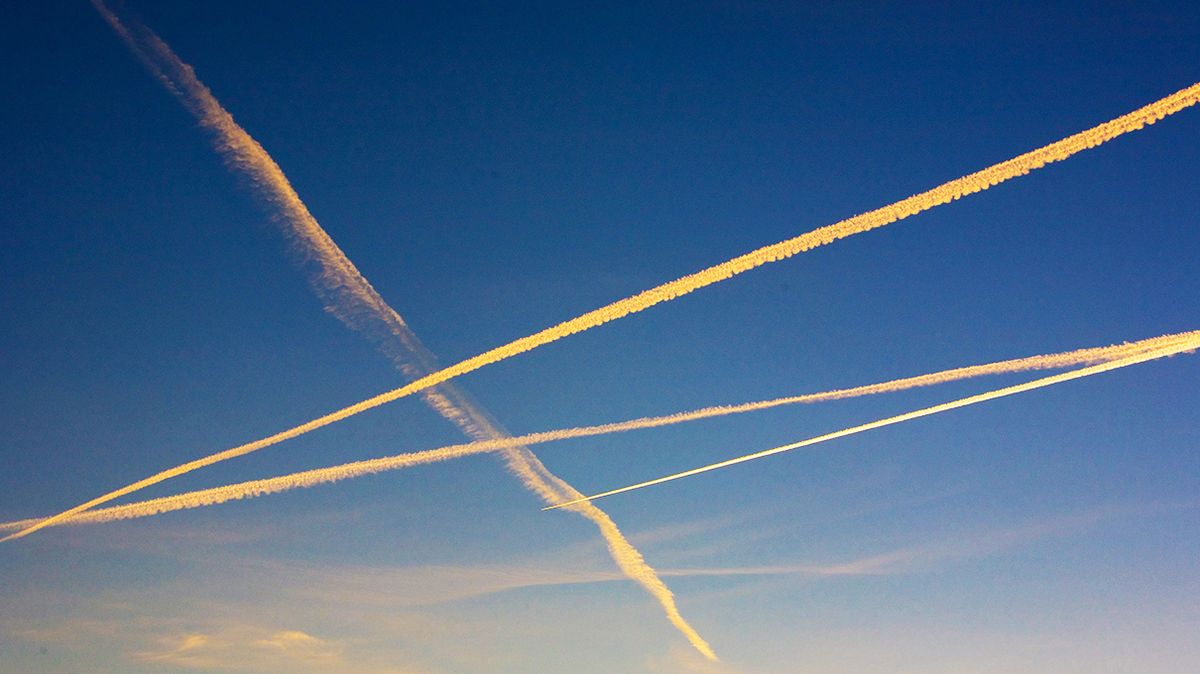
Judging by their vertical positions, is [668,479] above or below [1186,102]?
below

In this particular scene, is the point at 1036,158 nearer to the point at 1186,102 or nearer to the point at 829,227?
the point at 1186,102

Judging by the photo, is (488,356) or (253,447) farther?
(253,447)

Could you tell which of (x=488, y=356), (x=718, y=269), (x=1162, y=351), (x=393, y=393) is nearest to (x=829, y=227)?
(x=718, y=269)

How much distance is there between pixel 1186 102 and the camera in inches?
848

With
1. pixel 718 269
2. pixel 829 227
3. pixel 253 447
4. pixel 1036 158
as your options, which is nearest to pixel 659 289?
pixel 718 269

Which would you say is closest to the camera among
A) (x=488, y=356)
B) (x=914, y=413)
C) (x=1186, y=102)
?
(x=1186, y=102)

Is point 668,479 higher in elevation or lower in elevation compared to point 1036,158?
lower

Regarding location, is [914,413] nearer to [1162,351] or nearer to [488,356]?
[1162,351]

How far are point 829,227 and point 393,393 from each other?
50.7 feet

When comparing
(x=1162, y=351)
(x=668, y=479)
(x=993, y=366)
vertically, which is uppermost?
(x=993, y=366)

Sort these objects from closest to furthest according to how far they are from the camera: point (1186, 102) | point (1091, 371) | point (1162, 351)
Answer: point (1186, 102), point (1162, 351), point (1091, 371)

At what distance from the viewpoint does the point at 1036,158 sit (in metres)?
23.5

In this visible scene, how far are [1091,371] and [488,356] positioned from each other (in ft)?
59.8

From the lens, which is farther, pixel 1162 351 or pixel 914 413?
pixel 914 413
